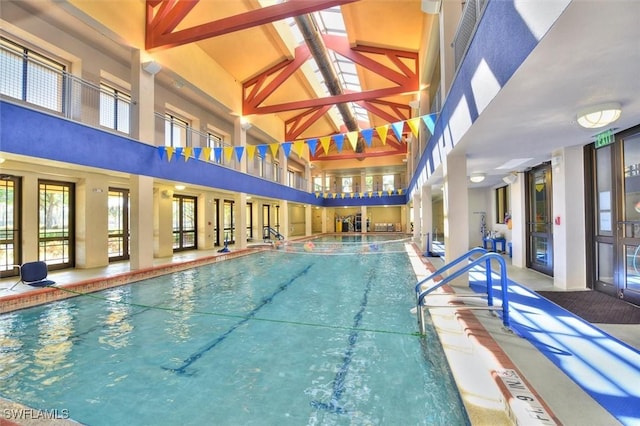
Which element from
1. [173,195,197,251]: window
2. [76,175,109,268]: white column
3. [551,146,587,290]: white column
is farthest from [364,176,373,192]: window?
[551,146,587,290]: white column

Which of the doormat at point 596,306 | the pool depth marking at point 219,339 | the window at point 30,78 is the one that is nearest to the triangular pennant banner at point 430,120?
the doormat at point 596,306

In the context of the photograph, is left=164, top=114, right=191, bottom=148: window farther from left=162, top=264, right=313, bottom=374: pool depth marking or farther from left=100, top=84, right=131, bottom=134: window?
left=162, top=264, right=313, bottom=374: pool depth marking

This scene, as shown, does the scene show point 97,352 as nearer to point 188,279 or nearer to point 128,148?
point 188,279

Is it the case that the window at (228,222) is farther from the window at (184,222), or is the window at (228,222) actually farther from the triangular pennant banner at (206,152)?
the triangular pennant banner at (206,152)

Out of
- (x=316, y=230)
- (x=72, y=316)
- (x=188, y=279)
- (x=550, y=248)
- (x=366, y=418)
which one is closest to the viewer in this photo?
(x=366, y=418)

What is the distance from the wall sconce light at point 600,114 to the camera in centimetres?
271

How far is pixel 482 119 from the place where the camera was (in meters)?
3.14

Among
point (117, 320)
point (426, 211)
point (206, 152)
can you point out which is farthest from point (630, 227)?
point (206, 152)

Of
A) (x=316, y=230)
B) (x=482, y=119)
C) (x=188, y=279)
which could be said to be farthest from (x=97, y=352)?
(x=316, y=230)

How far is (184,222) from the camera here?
36.9 feet

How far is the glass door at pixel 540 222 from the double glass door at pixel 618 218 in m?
1.21

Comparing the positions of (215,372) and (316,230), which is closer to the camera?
(215,372)

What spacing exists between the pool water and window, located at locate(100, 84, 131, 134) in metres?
4.80

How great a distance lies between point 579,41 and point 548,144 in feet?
10.1
